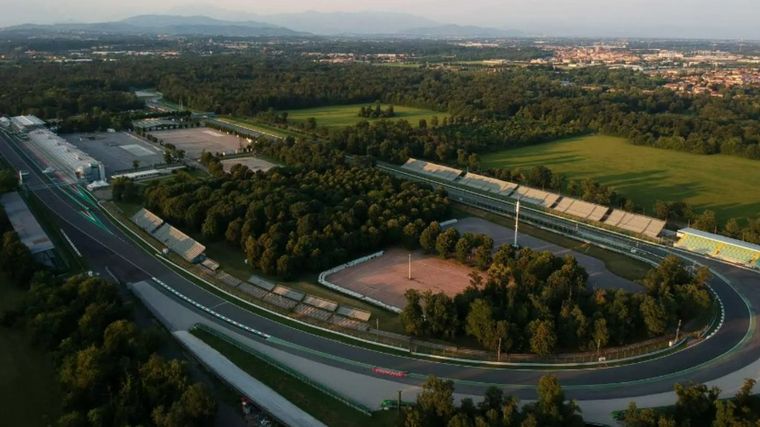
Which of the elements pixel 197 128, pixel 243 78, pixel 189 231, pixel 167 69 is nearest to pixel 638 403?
pixel 189 231

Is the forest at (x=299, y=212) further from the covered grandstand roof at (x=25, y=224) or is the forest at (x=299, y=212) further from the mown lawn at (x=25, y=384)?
the mown lawn at (x=25, y=384)

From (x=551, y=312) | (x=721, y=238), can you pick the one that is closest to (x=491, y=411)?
(x=551, y=312)

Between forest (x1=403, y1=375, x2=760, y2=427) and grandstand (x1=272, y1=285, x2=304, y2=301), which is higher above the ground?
forest (x1=403, y1=375, x2=760, y2=427)

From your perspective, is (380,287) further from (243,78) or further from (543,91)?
(243,78)

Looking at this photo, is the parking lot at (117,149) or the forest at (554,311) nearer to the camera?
the forest at (554,311)

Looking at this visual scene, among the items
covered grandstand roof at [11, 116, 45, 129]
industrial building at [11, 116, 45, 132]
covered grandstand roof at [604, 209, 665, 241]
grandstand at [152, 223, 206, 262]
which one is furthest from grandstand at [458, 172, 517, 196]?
covered grandstand roof at [11, 116, 45, 129]

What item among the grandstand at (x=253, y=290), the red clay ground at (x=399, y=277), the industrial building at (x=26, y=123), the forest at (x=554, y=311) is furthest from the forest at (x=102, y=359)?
the industrial building at (x=26, y=123)

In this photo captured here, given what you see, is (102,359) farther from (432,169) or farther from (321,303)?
(432,169)

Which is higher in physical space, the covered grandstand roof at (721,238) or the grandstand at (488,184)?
the grandstand at (488,184)

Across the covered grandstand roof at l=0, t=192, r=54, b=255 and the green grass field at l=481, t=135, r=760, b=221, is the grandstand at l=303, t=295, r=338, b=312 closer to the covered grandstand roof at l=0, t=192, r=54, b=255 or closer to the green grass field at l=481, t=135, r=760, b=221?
the covered grandstand roof at l=0, t=192, r=54, b=255
